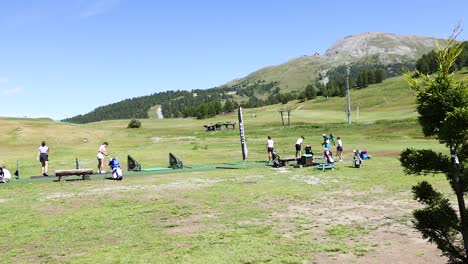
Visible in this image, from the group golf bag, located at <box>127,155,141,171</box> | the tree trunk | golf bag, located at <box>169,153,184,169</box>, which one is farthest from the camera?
golf bag, located at <box>169,153,184,169</box>

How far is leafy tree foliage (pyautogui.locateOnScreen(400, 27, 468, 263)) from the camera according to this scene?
802cm

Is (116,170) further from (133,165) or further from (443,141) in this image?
(443,141)

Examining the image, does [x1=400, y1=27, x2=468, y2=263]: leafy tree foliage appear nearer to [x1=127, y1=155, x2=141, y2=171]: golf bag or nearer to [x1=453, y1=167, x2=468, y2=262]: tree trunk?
[x1=453, y1=167, x2=468, y2=262]: tree trunk

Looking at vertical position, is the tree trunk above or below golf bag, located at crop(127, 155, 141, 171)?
above

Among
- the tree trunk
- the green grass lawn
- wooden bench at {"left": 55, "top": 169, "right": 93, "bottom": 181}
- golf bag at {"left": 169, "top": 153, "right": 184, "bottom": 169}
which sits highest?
the tree trunk

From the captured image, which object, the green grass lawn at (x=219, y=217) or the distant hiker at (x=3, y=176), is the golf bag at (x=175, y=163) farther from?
the distant hiker at (x=3, y=176)

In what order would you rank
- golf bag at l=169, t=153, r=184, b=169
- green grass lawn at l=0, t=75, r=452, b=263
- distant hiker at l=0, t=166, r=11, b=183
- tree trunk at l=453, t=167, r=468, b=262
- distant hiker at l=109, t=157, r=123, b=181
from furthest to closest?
1. golf bag at l=169, t=153, r=184, b=169
2. distant hiker at l=0, t=166, r=11, b=183
3. distant hiker at l=109, t=157, r=123, b=181
4. green grass lawn at l=0, t=75, r=452, b=263
5. tree trunk at l=453, t=167, r=468, b=262

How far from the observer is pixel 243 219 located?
16.8m

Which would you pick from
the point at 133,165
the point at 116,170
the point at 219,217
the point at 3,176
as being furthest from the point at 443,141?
the point at 133,165

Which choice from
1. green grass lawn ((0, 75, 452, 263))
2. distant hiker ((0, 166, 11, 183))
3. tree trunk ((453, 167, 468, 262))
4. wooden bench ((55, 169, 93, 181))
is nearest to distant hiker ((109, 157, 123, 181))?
green grass lawn ((0, 75, 452, 263))

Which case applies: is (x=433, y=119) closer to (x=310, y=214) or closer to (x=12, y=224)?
(x=310, y=214)

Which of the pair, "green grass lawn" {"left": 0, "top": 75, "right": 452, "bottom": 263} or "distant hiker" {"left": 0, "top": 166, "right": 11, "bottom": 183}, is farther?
"distant hiker" {"left": 0, "top": 166, "right": 11, "bottom": 183}

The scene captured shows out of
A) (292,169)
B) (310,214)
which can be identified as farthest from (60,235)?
(292,169)

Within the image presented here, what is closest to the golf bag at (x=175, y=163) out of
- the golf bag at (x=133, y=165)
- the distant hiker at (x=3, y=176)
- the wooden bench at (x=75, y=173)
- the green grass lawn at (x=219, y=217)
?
the green grass lawn at (x=219, y=217)
